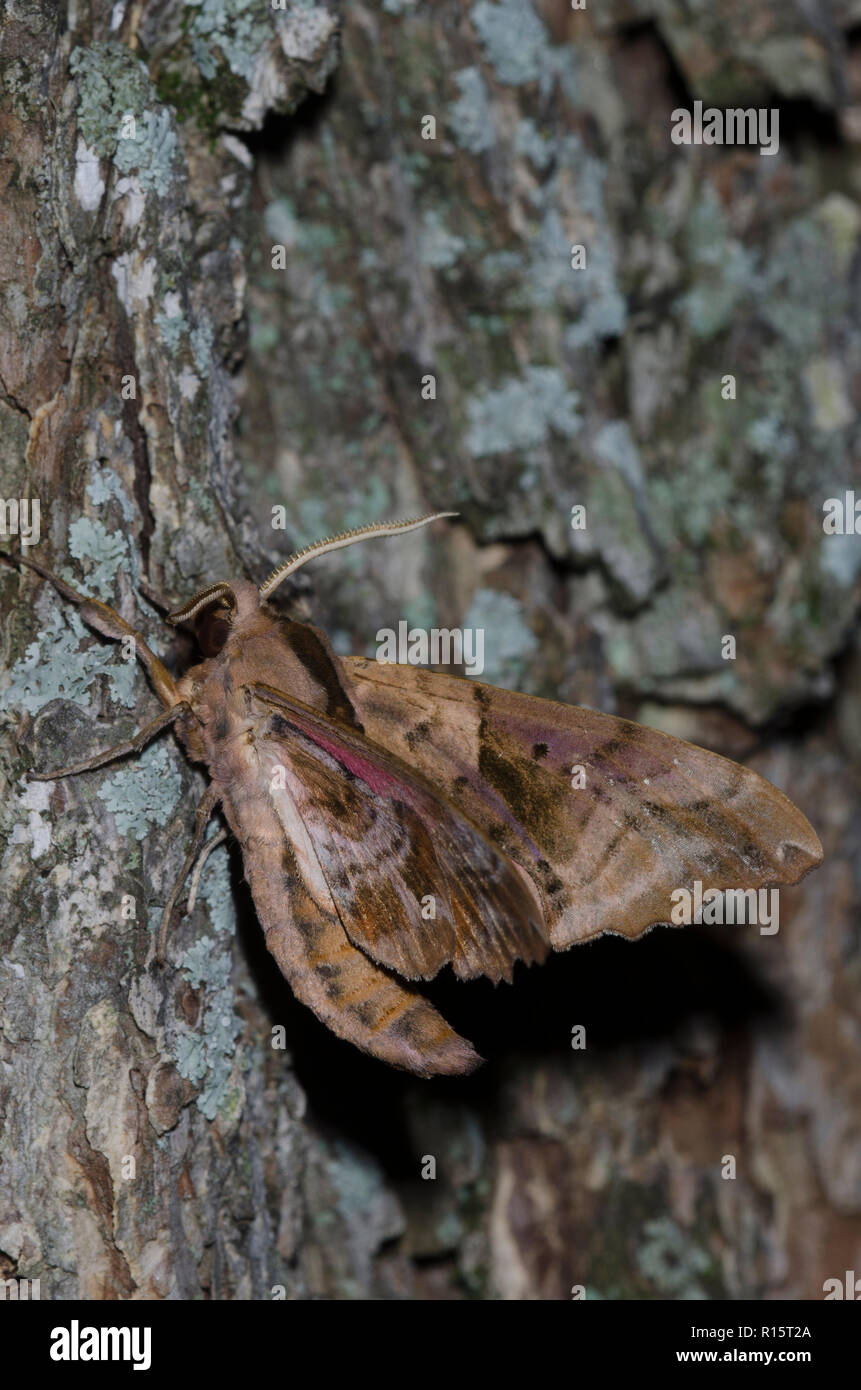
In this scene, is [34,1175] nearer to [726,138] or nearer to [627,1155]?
[627,1155]

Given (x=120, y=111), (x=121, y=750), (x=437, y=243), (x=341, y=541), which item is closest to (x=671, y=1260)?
(x=121, y=750)

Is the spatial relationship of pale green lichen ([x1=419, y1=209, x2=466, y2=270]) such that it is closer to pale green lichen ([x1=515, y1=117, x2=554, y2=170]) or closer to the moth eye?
pale green lichen ([x1=515, y1=117, x2=554, y2=170])

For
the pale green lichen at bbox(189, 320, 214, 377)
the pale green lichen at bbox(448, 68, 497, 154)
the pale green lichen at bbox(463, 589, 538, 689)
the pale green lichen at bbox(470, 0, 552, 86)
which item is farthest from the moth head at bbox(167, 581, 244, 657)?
the pale green lichen at bbox(470, 0, 552, 86)

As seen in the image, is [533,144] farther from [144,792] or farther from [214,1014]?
[214,1014]

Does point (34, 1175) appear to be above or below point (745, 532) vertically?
below
